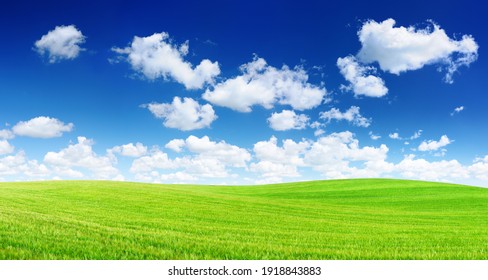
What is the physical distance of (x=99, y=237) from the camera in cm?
1296

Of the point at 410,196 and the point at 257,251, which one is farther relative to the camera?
the point at 410,196

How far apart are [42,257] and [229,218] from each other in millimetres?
16251

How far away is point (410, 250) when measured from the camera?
47.0 feet
